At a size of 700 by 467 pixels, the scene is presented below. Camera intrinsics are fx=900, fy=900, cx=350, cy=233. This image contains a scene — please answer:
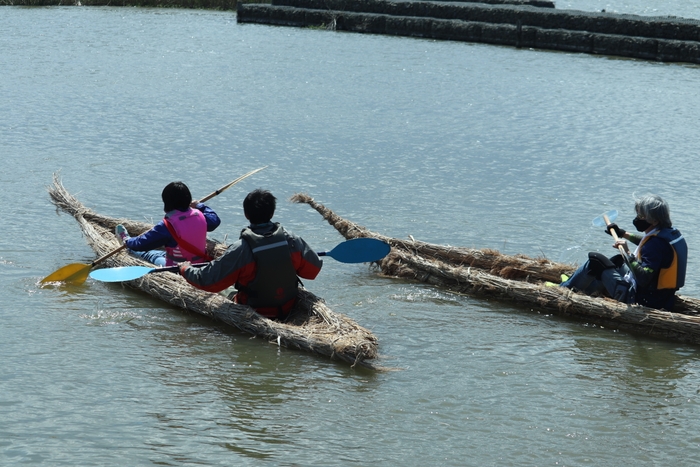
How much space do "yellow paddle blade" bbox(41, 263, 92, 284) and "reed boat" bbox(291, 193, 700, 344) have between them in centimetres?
278

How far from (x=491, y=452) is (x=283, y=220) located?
5865 millimetres

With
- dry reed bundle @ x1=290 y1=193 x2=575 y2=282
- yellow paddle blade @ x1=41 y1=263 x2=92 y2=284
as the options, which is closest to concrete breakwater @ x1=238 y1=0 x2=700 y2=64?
dry reed bundle @ x1=290 y1=193 x2=575 y2=282

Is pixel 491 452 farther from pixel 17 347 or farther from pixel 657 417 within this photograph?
pixel 17 347

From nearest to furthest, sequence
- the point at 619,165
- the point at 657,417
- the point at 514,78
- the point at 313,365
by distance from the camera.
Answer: the point at 657,417 → the point at 313,365 → the point at 619,165 → the point at 514,78

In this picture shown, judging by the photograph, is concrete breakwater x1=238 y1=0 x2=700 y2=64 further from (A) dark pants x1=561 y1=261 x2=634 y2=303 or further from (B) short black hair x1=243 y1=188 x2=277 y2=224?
(B) short black hair x1=243 y1=188 x2=277 y2=224

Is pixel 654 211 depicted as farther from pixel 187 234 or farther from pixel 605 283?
pixel 187 234

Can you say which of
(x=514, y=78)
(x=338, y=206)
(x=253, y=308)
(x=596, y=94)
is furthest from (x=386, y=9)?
(x=253, y=308)

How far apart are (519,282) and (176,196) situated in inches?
123

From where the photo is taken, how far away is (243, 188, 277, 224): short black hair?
264 inches

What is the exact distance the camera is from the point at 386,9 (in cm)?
3353

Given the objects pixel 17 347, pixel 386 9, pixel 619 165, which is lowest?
pixel 17 347

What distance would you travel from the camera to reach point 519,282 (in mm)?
8125

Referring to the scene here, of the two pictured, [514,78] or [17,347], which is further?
[514,78]

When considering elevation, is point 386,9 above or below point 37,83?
above
